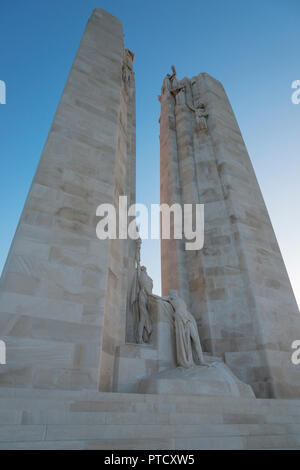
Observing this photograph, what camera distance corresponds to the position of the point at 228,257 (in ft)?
32.0

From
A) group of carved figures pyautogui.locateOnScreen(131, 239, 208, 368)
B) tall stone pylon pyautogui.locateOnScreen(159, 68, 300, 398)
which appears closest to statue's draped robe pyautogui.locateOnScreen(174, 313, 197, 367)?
group of carved figures pyautogui.locateOnScreen(131, 239, 208, 368)

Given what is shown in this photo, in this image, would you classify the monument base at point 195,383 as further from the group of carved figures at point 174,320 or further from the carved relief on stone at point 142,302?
the carved relief on stone at point 142,302

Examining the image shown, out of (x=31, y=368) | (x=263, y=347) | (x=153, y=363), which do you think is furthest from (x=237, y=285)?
(x=31, y=368)

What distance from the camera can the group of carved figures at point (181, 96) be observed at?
43.2 feet

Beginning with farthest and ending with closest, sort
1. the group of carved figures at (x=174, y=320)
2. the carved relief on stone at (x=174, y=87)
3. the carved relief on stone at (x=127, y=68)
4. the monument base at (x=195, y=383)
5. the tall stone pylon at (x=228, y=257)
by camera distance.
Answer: the carved relief on stone at (x=174, y=87), the carved relief on stone at (x=127, y=68), the tall stone pylon at (x=228, y=257), the group of carved figures at (x=174, y=320), the monument base at (x=195, y=383)

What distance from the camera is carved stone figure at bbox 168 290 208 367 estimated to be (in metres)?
6.72

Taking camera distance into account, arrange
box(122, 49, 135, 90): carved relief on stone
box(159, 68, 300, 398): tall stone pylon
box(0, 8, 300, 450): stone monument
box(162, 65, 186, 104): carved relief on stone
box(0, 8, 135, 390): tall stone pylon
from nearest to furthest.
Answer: box(0, 8, 300, 450): stone monument, box(0, 8, 135, 390): tall stone pylon, box(159, 68, 300, 398): tall stone pylon, box(122, 49, 135, 90): carved relief on stone, box(162, 65, 186, 104): carved relief on stone

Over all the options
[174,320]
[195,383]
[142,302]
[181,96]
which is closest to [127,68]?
[181,96]

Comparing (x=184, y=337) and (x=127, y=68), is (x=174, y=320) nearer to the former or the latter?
(x=184, y=337)

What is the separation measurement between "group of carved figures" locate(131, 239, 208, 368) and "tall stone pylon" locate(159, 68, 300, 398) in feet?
5.64

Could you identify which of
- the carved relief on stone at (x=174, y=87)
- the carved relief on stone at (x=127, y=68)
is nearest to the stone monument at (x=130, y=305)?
the carved relief on stone at (x=127, y=68)

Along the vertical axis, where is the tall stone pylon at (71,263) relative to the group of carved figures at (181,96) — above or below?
below

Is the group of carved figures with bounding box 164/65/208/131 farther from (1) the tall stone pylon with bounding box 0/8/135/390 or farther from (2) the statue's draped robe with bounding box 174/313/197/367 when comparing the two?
(2) the statue's draped robe with bounding box 174/313/197/367
